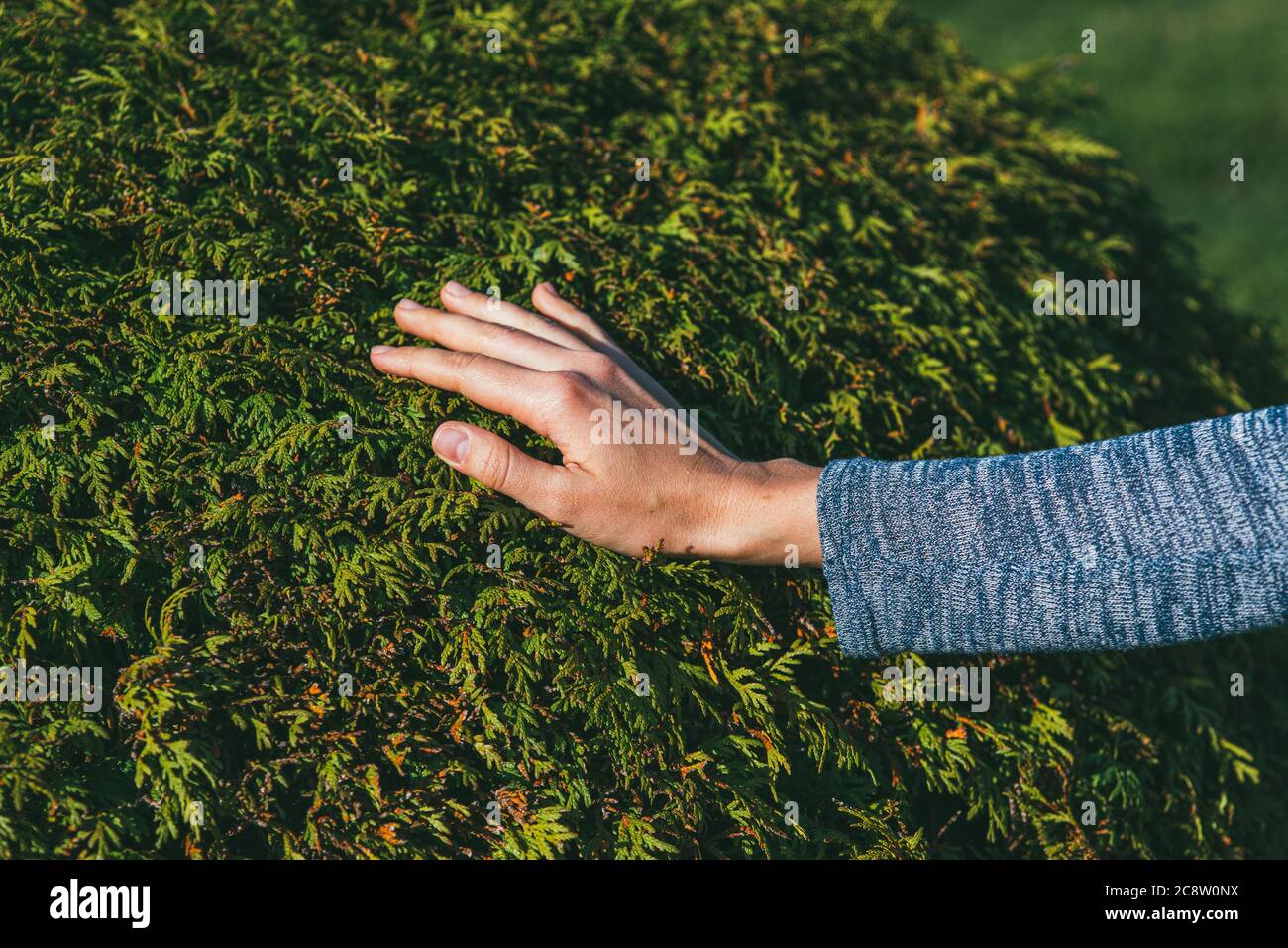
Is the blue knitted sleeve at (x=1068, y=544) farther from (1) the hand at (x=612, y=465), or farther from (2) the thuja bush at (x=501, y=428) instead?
(2) the thuja bush at (x=501, y=428)

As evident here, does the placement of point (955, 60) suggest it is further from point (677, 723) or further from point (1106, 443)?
point (677, 723)

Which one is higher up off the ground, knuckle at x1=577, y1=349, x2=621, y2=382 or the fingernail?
knuckle at x1=577, y1=349, x2=621, y2=382

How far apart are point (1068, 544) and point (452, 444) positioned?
131cm

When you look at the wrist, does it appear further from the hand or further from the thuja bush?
the thuja bush

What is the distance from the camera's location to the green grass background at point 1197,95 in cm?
894

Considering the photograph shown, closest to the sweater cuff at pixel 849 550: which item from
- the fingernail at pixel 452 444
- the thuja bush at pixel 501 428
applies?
the thuja bush at pixel 501 428

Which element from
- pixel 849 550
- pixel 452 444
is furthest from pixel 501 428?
pixel 849 550

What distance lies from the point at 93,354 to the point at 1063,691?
2.39m

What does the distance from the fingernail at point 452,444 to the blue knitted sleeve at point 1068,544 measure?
0.78 meters

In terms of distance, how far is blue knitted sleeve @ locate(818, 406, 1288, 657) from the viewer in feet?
6.58

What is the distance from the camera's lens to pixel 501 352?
2.40m

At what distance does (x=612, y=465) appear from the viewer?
222 cm

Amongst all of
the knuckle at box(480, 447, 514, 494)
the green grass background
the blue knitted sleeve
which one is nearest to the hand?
the knuckle at box(480, 447, 514, 494)

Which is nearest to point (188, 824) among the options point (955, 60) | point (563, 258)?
point (563, 258)
